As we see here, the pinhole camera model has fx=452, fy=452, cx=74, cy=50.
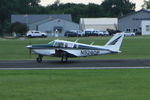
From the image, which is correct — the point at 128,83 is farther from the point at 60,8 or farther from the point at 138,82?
the point at 60,8

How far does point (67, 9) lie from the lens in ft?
551

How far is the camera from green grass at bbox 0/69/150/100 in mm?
15227

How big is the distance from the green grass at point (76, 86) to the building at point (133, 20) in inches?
3940

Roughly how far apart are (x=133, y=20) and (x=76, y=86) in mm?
105684

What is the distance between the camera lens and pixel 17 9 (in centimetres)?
15438

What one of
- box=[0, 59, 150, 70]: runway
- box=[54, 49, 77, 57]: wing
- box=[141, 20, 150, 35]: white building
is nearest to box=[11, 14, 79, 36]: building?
box=[141, 20, 150, 35]: white building

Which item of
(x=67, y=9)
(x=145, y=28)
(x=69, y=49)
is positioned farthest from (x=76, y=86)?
(x=67, y=9)

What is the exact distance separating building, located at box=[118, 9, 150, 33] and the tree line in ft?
103

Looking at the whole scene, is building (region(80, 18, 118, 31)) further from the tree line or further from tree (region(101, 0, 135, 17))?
tree (region(101, 0, 135, 17))

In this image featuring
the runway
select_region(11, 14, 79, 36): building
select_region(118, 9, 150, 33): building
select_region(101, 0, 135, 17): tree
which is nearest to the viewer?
the runway

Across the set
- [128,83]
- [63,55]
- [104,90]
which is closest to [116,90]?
[104,90]

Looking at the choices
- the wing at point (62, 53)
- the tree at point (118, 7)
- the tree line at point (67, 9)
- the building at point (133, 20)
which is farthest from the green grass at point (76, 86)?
the tree at point (118, 7)

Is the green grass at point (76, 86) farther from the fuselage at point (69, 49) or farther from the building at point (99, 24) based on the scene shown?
the building at point (99, 24)

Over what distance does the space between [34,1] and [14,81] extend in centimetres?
16199
